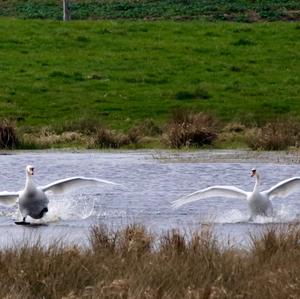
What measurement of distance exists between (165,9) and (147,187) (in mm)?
29816

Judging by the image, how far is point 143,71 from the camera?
117 feet

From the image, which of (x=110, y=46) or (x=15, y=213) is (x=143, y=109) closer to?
(x=110, y=46)

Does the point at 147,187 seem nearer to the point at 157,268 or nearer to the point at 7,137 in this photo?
the point at 7,137

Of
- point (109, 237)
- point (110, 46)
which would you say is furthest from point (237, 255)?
point (110, 46)

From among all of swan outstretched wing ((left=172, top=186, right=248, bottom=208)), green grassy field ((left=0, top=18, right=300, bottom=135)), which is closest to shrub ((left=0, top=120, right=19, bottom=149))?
green grassy field ((left=0, top=18, right=300, bottom=135))

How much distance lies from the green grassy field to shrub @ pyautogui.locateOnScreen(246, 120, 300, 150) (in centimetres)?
219

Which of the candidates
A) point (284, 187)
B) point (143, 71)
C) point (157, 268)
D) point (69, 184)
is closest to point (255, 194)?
point (284, 187)

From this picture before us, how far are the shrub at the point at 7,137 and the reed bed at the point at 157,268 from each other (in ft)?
47.9

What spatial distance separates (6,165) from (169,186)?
4249 mm

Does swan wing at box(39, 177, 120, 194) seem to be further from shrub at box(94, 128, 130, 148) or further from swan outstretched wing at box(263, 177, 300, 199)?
shrub at box(94, 128, 130, 148)

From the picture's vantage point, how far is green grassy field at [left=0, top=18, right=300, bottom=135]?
1266 inches

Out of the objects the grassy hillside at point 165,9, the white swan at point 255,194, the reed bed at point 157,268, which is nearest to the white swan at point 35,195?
the white swan at point 255,194

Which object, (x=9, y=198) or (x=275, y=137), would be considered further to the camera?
(x=275, y=137)

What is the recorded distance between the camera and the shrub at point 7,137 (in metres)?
28.0
